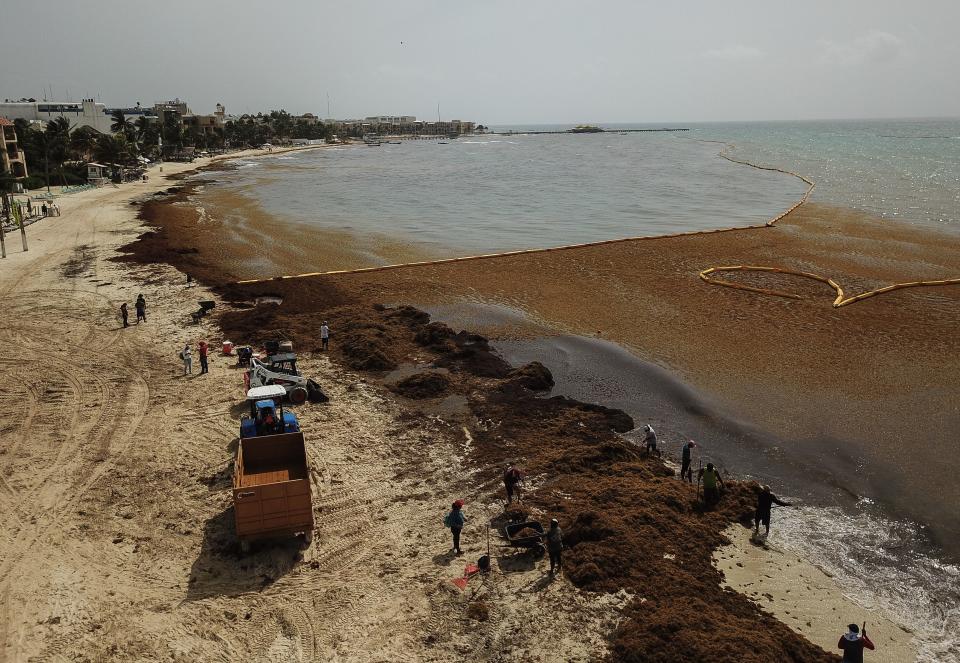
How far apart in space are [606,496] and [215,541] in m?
8.73

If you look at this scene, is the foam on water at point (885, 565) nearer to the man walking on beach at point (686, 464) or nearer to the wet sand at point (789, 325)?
the wet sand at point (789, 325)

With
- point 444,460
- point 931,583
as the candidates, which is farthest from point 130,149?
point 931,583

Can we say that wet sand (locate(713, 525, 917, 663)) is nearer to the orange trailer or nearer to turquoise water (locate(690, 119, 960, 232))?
the orange trailer

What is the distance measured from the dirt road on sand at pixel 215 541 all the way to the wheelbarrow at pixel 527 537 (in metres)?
0.67

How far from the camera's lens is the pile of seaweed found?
11.0 meters

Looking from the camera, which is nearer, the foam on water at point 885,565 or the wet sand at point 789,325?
the foam on water at point 885,565

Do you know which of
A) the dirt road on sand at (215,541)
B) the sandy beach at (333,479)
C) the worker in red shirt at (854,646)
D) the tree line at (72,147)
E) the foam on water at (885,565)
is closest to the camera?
the worker in red shirt at (854,646)

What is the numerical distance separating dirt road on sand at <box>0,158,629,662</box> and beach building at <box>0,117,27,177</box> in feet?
211

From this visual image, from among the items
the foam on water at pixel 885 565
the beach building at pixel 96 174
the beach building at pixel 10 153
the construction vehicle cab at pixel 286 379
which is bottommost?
the foam on water at pixel 885 565

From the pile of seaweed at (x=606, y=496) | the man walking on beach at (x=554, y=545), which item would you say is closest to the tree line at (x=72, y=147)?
the pile of seaweed at (x=606, y=496)

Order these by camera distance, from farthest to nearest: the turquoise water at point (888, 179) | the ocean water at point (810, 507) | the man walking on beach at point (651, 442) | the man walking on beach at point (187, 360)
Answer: the turquoise water at point (888, 179), the man walking on beach at point (187, 360), the man walking on beach at point (651, 442), the ocean water at point (810, 507)

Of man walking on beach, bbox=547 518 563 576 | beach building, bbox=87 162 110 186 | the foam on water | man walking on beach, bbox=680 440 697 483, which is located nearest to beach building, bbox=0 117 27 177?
beach building, bbox=87 162 110 186

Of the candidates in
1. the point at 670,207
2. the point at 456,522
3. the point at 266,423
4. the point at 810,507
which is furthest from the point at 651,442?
the point at 670,207

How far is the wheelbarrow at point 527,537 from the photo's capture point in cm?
1338
